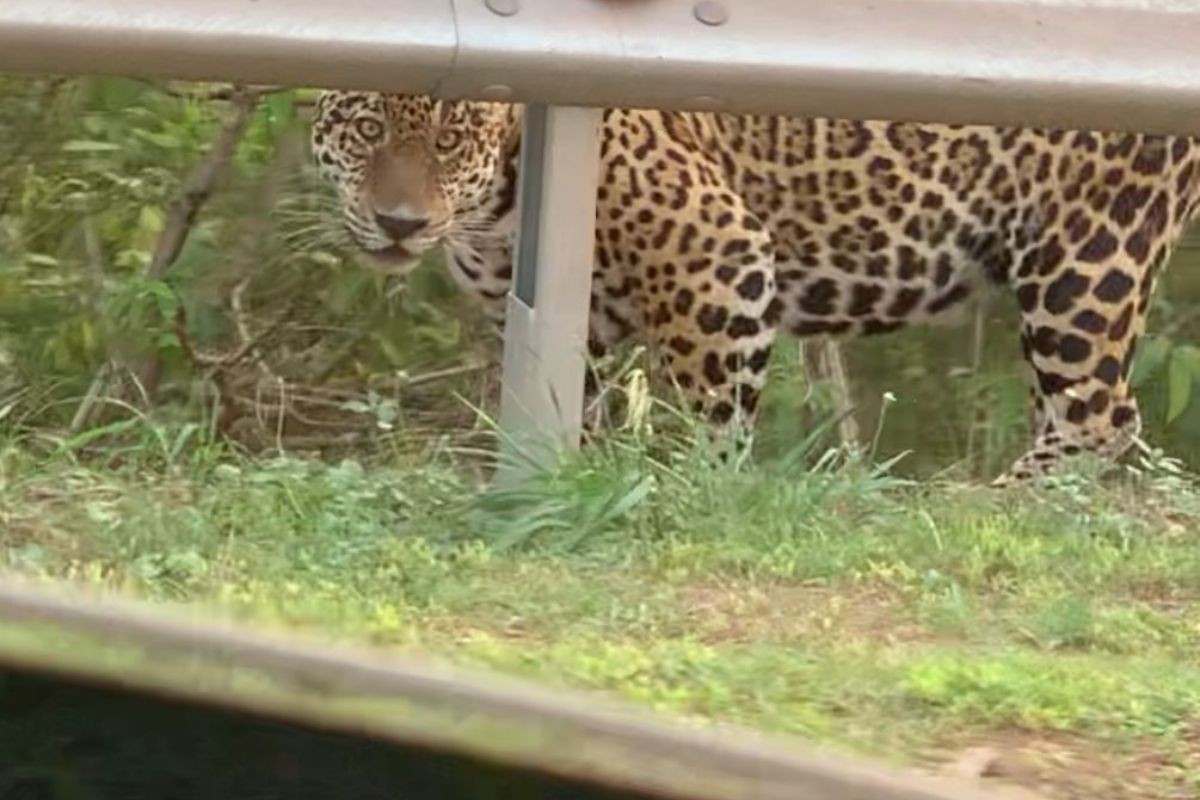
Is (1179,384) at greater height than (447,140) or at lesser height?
lesser

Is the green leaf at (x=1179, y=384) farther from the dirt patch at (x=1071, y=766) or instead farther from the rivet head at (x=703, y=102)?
the dirt patch at (x=1071, y=766)

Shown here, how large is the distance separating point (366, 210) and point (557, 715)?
4966 mm

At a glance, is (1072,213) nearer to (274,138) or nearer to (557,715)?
(274,138)

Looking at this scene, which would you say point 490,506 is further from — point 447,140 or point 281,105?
point 281,105

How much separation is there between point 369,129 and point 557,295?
1.48m

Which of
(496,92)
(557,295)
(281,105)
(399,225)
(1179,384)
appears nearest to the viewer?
(496,92)

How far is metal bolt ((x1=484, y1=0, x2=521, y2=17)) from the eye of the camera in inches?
180

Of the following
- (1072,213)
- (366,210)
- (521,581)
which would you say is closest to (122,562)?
(521,581)

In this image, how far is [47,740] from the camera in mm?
1383

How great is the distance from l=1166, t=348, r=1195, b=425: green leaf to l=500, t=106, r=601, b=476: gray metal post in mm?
2584

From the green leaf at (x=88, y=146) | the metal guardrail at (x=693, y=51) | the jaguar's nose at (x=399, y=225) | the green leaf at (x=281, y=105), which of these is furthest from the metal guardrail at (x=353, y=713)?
the green leaf at (x=88, y=146)

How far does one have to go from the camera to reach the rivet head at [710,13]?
462cm

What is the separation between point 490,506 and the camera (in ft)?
15.0

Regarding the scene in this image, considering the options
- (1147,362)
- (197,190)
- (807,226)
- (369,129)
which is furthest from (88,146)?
(1147,362)
